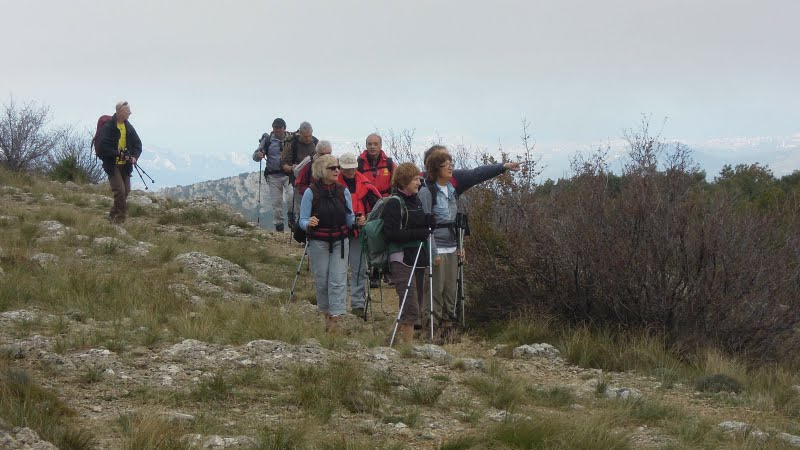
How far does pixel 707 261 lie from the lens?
8.73 m

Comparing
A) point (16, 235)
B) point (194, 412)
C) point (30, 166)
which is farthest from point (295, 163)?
point (30, 166)

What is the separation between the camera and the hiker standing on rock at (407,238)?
27.0 feet

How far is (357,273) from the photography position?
10.1 m

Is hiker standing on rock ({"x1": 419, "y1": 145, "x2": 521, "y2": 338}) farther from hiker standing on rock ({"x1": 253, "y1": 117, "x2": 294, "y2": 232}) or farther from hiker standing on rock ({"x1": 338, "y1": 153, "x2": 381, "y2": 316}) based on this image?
hiker standing on rock ({"x1": 253, "y1": 117, "x2": 294, "y2": 232})

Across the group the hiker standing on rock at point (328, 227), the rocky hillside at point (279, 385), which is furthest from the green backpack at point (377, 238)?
the rocky hillside at point (279, 385)

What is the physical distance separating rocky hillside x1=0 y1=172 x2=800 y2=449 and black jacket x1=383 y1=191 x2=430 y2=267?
0.94 metres

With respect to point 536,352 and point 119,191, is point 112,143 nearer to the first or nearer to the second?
point 119,191

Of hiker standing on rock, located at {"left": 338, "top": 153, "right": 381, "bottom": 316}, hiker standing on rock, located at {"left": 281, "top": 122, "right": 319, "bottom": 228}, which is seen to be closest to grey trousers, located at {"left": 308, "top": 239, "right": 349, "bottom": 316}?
hiker standing on rock, located at {"left": 338, "top": 153, "right": 381, "bottom": 316}

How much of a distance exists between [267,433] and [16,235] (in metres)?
8.83

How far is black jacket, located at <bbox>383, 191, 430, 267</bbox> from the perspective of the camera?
26.9ft

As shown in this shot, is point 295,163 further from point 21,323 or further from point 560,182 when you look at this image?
point 21,323

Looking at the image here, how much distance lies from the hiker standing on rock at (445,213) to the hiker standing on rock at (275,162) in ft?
19.2

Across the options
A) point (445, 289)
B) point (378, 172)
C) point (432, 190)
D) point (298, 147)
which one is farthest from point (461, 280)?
point (298, 147)

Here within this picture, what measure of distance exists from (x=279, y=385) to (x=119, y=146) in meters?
8.33
